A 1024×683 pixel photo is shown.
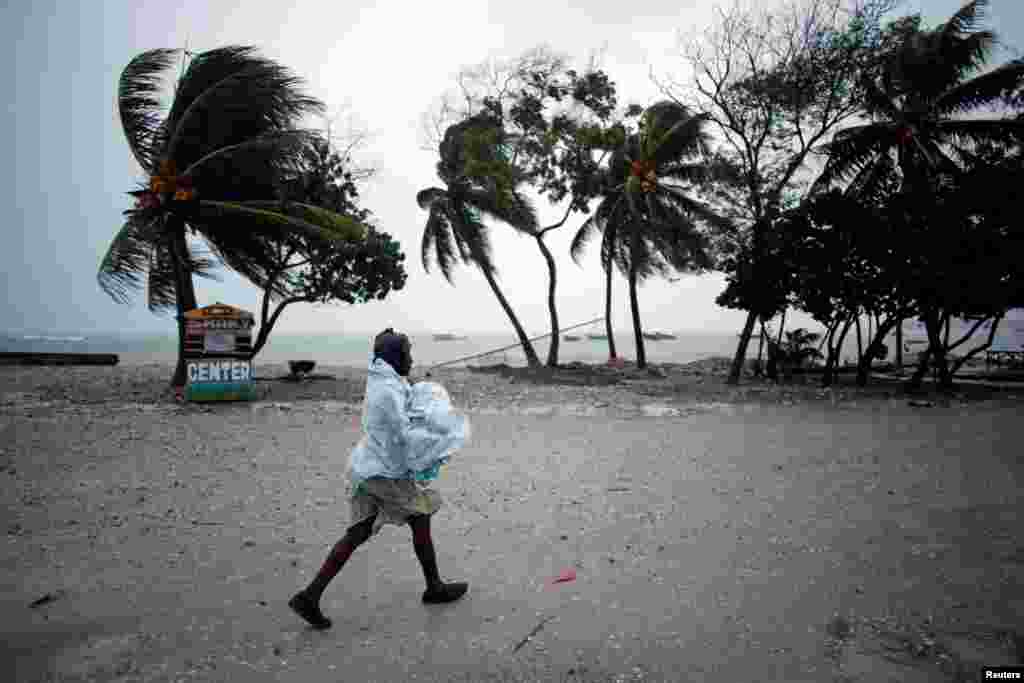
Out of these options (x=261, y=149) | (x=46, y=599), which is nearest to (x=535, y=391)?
(x=261, y=149)

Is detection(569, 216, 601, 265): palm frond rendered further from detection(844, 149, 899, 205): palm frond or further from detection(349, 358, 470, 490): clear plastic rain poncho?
detection(349, 358, 470, 490): clear plastic rain poncho

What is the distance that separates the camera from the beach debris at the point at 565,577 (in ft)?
12.1

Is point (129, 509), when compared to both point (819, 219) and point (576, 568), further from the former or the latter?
point (819, 219)

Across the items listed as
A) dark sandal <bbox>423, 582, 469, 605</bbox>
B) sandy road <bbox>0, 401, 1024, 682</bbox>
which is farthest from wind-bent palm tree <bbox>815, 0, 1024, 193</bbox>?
dark sandal <bbox>423, 582, 469, 605</bbox>

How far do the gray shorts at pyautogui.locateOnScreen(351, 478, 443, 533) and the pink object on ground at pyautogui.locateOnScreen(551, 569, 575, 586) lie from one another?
1.10 metres

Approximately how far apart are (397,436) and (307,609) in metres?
1.04

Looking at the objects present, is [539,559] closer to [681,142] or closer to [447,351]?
[681,142]

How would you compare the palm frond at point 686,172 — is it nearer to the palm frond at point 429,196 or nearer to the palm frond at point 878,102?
the palm frond at point 878,102

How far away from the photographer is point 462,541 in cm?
441

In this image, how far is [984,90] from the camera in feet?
49.6

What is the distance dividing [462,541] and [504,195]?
15.2 m

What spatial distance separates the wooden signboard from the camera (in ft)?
37.8

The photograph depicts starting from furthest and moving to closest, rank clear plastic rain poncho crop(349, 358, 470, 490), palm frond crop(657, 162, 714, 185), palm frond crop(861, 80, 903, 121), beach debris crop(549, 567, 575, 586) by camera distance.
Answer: palm frond crop(657, 162, 714, 185) → palm frond crop(861, 80, 903, 121) → beach debris crop(549, 567, 575, 586) → clear plastic rain poncho crop(349, 358, 470, 490)

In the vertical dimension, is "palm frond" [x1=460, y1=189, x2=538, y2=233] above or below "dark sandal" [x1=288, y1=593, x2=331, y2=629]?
above
